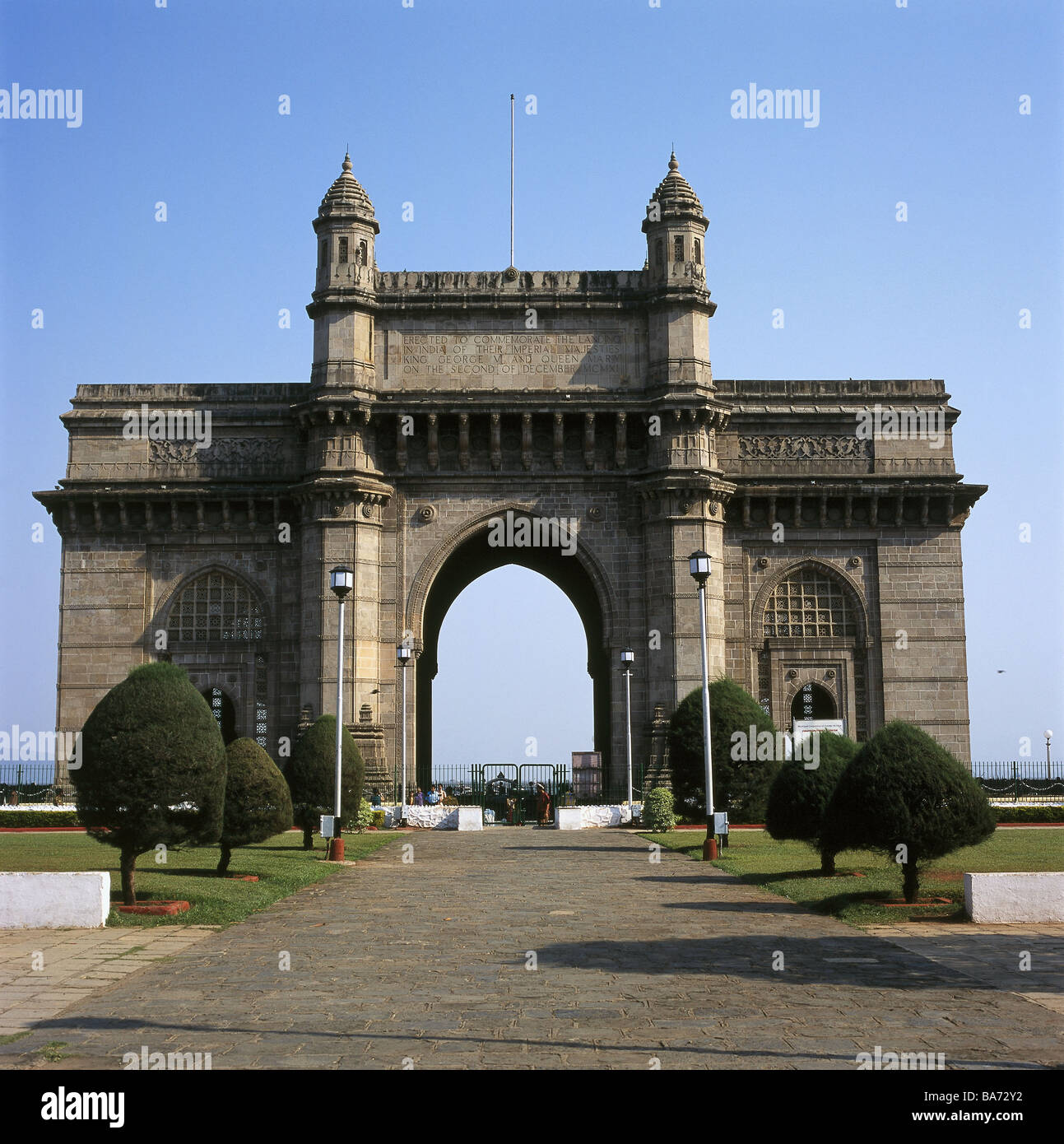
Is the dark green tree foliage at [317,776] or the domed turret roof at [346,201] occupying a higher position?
the domed turret roof at [346,201]

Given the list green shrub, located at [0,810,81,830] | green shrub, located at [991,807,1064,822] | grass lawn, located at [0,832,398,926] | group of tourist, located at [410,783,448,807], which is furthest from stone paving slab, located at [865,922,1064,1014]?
green shrub, located at [0,810,81,830]

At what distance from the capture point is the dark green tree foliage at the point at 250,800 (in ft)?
65.6

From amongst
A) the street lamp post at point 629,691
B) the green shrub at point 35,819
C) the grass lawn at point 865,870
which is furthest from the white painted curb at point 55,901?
the street lamp post at point 629,691

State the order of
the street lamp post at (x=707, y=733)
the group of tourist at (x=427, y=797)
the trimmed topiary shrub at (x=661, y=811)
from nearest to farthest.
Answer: the street lamp post at (x=707, y=733)
the trimmed topiary shrub at (x=661, y=811)
the group of tourist at (x=427, y=797)

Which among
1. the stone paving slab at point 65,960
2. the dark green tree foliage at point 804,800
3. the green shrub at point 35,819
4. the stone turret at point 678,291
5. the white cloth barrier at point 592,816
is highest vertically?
the stone turret at point 678,291

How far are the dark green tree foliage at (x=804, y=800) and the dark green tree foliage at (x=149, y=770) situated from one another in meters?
9.03

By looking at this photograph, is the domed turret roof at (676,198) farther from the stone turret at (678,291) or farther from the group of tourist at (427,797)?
the group of tourist at (427,797)

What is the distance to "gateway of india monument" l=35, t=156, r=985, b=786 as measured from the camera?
3978cm

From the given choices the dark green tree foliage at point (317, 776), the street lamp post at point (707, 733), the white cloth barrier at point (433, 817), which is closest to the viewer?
the street lamp post at point (707, 733)

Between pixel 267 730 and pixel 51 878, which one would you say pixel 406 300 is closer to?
pixel 267 730

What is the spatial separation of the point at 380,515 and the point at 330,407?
12.0ft

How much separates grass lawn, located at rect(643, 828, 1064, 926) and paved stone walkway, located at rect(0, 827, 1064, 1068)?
2.49ft

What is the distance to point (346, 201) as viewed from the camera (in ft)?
133
